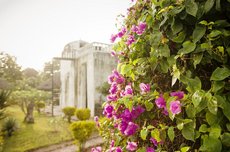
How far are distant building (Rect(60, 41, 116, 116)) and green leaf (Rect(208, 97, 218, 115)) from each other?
1540 cm

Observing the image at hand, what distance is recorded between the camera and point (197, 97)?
115 cm

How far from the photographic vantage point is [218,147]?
113 centimetres

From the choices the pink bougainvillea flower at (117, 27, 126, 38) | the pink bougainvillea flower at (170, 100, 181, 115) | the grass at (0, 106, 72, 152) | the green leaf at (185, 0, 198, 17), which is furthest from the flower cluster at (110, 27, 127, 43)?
the grass at (0, 106, 72, 152)

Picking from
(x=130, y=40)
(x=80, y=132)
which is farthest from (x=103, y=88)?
(x=130, y=40)

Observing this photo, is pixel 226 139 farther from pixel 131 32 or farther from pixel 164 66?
pixel 131 32

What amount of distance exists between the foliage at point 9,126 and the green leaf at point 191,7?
1174cm

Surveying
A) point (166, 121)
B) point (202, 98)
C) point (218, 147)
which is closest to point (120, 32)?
point (166, 121)

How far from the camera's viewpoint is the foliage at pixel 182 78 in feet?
3.95

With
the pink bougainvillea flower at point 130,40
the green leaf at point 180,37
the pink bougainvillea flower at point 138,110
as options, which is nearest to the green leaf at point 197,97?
the green leaf at point 180,37

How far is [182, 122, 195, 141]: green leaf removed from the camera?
3.96 feet

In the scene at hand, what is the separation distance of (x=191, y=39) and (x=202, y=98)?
16.8 inches

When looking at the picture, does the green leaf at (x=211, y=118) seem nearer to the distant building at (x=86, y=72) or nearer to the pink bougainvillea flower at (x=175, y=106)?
the pink bougainvillea flower at (x=175, y=106)

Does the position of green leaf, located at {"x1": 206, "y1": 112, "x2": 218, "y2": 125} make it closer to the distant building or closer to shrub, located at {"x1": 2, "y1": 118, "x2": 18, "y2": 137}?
shrub, located at {"x1": 2, "y1": 118, "x2": 18, "y2": 137}

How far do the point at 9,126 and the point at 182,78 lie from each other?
11.9m
